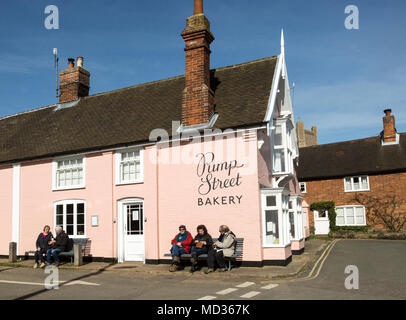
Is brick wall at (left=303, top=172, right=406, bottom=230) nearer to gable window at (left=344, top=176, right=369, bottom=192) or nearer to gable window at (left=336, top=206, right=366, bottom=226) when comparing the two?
gable window at (left=344, top=176, right=369, bottom=192)

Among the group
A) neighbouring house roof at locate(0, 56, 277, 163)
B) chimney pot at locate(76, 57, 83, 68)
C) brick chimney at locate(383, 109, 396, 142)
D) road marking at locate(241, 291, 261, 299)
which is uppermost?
chimney pot at locate(76, 57, 83, 68)

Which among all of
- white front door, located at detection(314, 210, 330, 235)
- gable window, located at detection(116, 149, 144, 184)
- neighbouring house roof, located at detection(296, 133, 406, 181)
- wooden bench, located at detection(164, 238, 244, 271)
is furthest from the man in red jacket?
neighbouring house roof, located at detection(296, 133, 406, 181)

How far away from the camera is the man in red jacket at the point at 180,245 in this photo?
12.0 meters

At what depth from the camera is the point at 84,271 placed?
12609mm

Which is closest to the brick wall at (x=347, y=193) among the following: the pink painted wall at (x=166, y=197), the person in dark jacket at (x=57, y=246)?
the pink painted wall at (x=166, y=197)

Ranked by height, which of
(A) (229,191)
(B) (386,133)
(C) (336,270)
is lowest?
(C) (336,270)

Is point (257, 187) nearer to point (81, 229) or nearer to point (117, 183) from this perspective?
point (117, 183)

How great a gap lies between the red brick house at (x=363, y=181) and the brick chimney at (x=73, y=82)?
18.9m

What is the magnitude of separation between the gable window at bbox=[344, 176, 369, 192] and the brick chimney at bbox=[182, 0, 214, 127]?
19242 millimetres

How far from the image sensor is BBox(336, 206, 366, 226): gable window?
2879 cm

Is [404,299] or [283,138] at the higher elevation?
[283,138]

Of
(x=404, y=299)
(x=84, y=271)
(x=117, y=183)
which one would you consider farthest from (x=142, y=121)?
(x=404, y=299)

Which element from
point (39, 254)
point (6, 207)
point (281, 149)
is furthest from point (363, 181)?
point (6, 207)

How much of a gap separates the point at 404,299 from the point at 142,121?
11.2 metres
